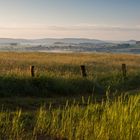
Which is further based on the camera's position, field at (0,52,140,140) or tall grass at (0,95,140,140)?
field at (0,52,140,140)

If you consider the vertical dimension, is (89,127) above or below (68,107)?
below

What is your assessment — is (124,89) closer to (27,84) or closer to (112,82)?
(112,82)

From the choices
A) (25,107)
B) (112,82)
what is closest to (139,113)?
(25,107)

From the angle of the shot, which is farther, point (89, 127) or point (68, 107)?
point (68, 107)

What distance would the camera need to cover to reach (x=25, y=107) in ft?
54.1

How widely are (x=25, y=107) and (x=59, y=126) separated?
630 cm

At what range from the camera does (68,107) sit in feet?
34.5

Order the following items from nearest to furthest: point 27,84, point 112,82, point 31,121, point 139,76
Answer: point 31,121 < point 27,84 < point 112,82 < point 139,76

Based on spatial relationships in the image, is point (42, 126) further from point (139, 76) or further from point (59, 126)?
point (139, 76)

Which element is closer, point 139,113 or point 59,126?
point 139,113

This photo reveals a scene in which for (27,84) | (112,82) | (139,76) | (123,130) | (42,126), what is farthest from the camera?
(139,76)

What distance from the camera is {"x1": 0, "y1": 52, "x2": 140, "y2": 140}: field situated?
899cm

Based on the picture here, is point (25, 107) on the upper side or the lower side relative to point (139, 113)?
lower

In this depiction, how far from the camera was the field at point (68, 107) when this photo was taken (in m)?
8.99
